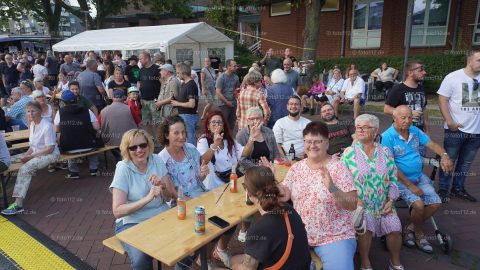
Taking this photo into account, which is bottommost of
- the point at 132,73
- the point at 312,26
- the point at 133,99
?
the point at 133,99

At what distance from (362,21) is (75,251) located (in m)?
15.5

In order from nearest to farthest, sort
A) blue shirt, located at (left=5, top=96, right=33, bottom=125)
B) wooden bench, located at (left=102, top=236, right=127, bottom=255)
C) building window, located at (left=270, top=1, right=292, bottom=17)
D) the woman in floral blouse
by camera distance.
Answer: wooden bench, located at (left=102, top=236, right=127, bottom=255) < the woman in floral blouse < blue shirt, located at (left=5, top=96, right=33, bottom=125) < building window, located at (left=270, top=1, right=292, bottom=17)

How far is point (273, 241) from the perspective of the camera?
199cm

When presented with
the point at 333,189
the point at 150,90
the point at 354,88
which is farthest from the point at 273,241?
the point at 354,88

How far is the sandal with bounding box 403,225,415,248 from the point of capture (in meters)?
3.49

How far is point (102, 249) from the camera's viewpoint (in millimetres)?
3590

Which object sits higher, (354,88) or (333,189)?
(354,88)

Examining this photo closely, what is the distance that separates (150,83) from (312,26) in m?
6.86

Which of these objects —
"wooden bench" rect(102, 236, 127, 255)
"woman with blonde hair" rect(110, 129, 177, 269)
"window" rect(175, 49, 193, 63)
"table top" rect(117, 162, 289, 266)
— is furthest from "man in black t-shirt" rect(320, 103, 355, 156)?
"window" rect(175, 49, 193, 63)

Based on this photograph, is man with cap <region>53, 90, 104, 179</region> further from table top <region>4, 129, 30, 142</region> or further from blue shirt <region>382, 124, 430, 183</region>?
blue shirt <region>382, 124, 430, 183</region>

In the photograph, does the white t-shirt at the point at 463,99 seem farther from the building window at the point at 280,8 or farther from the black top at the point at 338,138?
the building window at the point at 280,8

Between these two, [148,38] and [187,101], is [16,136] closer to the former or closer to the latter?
[187,101]

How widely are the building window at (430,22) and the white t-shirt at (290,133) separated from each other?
41.9 feet

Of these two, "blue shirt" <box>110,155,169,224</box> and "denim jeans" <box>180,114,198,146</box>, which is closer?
"blue shirt" <box>110,155,169,224</box>
